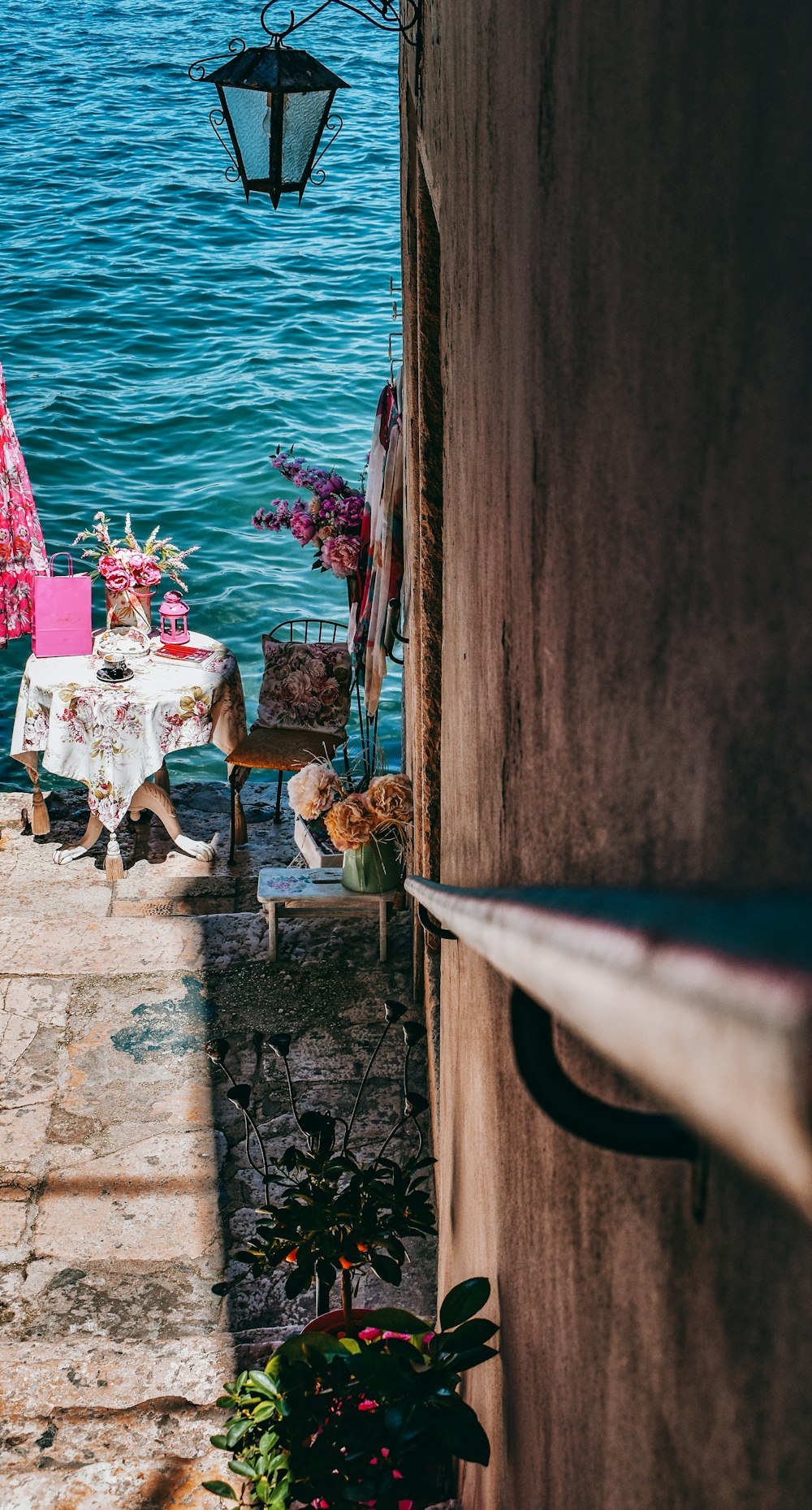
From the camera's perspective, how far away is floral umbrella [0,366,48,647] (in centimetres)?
589

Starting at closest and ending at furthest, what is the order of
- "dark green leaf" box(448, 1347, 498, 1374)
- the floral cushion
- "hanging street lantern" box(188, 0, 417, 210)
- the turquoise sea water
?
"dark green leaf" box(448, 1347, 498, 1374) → "hanging street lantern" box(188, 0, 417, 210) → the floral cushion → the turquoise sea water

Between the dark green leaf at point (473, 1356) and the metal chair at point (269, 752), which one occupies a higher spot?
the dark green leaf at point (473, 1356)

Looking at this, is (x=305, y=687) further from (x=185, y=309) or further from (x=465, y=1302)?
(x=185, y=309)

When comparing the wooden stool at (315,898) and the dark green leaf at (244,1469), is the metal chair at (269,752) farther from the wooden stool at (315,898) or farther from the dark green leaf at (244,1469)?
the dark green leaf at (244,1469)

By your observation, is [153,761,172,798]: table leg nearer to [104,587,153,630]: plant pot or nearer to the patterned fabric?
[104,587,153,630]: plant pot

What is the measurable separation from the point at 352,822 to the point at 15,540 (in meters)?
2.63

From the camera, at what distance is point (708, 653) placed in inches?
21.8

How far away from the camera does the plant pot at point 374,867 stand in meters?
4.61

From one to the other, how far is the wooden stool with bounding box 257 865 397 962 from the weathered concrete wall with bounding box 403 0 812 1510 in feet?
10.6

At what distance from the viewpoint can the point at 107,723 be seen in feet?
17.6

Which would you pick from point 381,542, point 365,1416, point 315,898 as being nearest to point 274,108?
point 381,542

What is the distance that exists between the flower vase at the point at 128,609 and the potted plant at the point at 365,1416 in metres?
4.15

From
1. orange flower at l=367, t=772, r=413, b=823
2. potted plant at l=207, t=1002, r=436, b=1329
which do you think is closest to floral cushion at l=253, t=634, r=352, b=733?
orange flower at l=367, t=772, r=413, b=823

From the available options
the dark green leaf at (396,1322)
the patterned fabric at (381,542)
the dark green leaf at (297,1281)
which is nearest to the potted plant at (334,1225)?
the dark green leaf at (297,1281)
